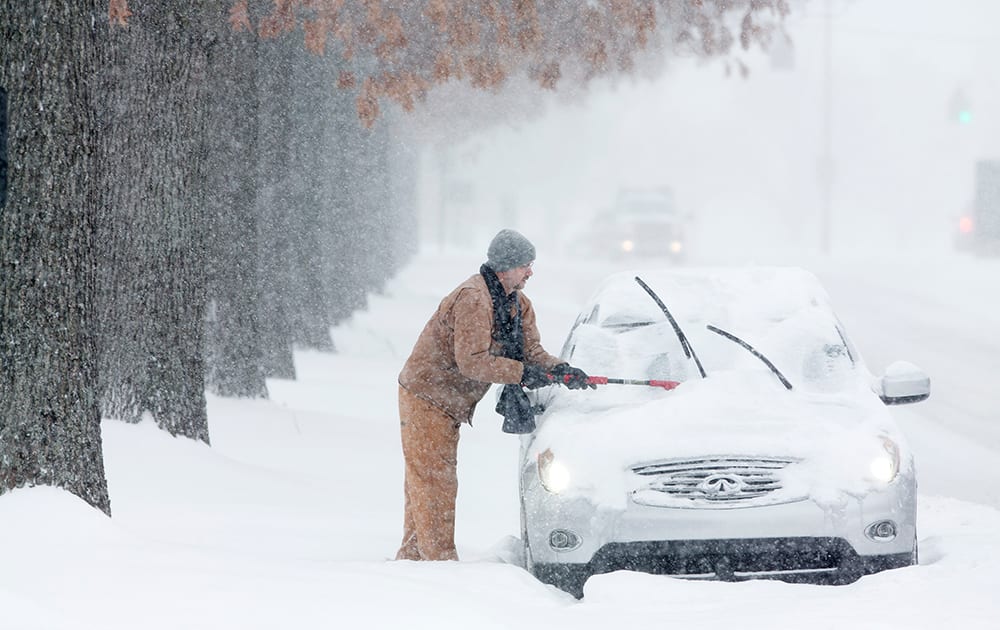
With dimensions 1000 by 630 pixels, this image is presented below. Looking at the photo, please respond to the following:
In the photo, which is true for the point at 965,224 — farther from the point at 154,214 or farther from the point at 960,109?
the point at 154,214

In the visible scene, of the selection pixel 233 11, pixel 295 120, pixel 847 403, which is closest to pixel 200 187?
pixel 233 11

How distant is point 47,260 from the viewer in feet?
17.6

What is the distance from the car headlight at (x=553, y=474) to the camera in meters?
5.98

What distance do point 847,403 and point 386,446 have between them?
5.51 m

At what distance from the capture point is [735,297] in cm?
760

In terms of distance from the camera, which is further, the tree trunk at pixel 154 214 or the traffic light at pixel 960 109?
the traffic light at pixel 960 109

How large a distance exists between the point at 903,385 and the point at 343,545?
9.78 feet

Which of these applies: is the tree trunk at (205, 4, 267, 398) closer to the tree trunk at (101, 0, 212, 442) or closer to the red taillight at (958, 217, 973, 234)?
the tree trunk at (101, 0, 212, 442)

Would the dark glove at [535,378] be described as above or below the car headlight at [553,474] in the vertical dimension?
above

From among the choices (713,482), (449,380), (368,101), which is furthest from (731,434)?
(368,101)

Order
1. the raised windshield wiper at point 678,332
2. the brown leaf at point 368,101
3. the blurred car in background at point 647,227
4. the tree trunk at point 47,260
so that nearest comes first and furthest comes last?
the tree trunk at point 47,260
the raised windshield wiper at point 678,332
the brown leaf at point 368,101
the blurred car in background at point 647,227

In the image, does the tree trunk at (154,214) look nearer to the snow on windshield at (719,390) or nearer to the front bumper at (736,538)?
the snow on windshield at (719,390)

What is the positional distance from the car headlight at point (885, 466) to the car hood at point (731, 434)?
0.02 metres

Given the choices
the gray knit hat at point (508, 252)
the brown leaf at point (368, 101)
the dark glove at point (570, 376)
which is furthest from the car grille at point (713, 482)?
the brown leaf at point (368, 101)
